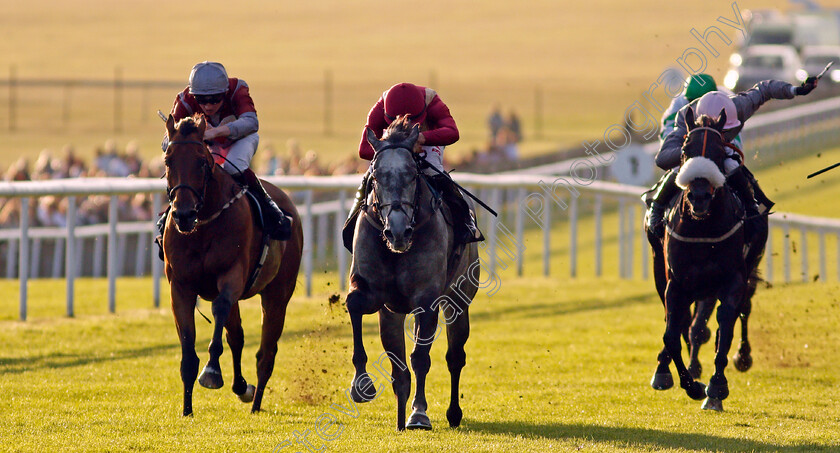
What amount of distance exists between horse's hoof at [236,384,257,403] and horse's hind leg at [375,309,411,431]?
3.91ft

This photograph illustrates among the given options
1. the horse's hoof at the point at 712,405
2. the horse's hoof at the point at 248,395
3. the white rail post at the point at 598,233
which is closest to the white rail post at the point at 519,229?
the white rail post at the point at 598,233

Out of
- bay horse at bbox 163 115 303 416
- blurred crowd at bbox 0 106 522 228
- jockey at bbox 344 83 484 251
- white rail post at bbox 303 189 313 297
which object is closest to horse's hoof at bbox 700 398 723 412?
jockey at bbox 344 83 484 251

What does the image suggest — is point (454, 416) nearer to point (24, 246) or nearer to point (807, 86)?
point (807, 86)

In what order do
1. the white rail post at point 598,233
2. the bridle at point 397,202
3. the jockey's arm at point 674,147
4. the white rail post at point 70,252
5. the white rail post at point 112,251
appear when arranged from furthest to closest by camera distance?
1. the white rail post at point 598,233
2. the white rail post at point 112,251
3. the white rail post at point 70,252
4. the jockey's arm at point 674,147
5. the bridle at point 397,202

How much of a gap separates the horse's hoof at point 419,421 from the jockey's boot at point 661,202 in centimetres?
226

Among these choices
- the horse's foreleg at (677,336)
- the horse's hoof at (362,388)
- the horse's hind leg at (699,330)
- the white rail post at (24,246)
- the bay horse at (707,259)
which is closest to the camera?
the horse's hoof at (362,388)

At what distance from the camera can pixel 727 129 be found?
317 inches

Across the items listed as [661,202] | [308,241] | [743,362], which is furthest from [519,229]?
[661,202]

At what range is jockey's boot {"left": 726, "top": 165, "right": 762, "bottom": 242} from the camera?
817 cm

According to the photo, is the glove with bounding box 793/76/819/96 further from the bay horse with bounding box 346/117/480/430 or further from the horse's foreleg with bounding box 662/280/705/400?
the bay horse with bounding box 346/117/480/430

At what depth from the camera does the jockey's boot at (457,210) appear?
24.3ft

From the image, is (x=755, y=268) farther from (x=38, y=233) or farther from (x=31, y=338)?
(x=38, y=233)

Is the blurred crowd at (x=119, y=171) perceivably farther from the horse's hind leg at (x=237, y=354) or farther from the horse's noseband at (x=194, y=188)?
the horse's noseband at (x=194, y=188)

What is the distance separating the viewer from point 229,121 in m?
7.89
